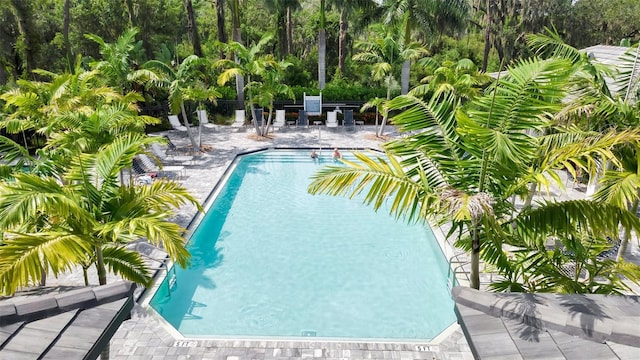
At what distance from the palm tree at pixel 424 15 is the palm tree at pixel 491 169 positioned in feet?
52.8

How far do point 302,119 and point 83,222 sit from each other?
1817 cm

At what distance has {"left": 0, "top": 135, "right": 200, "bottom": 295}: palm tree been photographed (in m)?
4.58

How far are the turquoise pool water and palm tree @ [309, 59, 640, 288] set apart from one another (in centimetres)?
370

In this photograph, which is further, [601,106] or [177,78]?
[177,78]

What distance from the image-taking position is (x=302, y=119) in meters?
23.0

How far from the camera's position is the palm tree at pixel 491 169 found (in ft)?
14.3

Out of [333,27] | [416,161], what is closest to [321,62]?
[333,27]

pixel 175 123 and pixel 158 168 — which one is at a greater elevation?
pixel 175 123

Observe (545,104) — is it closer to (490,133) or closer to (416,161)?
(490,133)

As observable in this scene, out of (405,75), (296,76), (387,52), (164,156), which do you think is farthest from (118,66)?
(405,75)

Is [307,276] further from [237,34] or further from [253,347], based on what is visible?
[237,34]

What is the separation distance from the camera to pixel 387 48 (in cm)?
1950

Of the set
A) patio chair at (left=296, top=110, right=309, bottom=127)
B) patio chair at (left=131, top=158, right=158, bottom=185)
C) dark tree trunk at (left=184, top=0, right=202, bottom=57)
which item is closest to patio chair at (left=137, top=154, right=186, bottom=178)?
patio chair at (left=131, top=158, right=158, bottom=185)

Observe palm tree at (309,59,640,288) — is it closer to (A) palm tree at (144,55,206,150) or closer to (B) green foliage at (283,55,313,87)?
(A) palm tree at (144,55,206,150)
